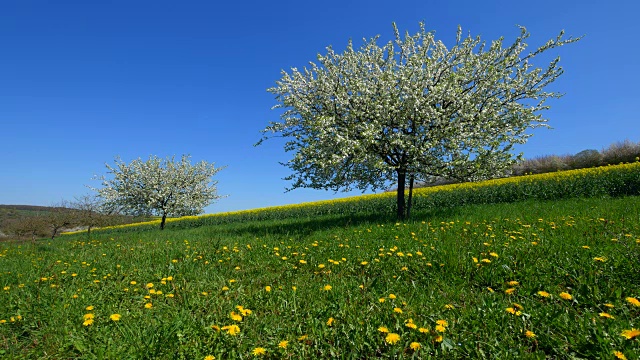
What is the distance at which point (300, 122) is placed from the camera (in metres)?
14.0

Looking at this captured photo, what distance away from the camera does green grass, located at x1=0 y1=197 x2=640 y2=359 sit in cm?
331

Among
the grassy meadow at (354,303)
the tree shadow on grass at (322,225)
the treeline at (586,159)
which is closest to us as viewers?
the grassy meadow at (354,303)

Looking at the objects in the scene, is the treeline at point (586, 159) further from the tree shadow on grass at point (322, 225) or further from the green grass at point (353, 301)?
the green grass at point (353, 301)

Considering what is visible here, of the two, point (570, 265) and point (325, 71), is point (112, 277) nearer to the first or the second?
point (570, 265)

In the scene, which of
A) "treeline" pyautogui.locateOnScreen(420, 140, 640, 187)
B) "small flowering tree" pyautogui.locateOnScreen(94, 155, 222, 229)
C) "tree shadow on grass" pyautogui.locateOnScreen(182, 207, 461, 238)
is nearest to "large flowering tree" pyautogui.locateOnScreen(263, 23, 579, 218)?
"tree shadow on grass" pyautogui.locateOnScreen(182, 207, 461, 238)

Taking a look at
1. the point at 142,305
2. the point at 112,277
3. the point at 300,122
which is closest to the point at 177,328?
the point at 142,305

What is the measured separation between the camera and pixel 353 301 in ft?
14.4

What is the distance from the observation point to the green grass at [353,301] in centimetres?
331

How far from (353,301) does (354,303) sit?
0.43ft

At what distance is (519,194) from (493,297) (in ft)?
57.1

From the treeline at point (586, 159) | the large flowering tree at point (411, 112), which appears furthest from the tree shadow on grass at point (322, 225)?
the treeline at point (586, 159)

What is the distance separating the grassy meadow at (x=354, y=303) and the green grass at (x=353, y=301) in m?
0.02

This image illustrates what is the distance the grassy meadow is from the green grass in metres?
0.02

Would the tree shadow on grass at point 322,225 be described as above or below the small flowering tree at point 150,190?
below
